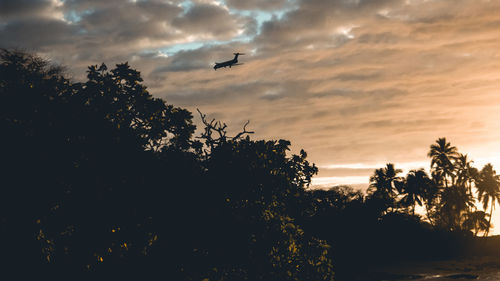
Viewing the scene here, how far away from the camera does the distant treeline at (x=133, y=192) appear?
1559 cm

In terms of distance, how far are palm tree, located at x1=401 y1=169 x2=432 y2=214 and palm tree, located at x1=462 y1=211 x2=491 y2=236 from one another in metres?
8.16

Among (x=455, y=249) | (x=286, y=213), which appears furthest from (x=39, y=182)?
(x=455, y=249)

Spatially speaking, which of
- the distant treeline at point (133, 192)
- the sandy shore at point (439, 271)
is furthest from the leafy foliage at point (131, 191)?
the sandy shore at point (439, 271)

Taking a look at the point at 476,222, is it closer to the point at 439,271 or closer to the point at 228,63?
the point at 439,271

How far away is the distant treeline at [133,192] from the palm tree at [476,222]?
259 feet

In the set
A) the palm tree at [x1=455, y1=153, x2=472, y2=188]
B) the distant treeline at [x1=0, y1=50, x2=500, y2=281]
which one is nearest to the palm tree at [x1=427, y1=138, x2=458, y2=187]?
the palm tree at [x1=455, y1=153, x2=472, y2=188]

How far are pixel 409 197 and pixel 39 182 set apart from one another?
277ft

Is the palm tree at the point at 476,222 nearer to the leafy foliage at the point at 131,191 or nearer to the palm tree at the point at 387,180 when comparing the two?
the palm tree at the point at 387,180

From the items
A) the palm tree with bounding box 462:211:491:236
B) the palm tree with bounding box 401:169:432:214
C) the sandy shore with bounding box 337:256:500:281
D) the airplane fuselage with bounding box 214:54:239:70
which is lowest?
the sandy shore with bounding box 337:256:500:281

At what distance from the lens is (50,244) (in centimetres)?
1475

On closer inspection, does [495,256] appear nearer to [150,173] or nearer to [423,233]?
[423,233]

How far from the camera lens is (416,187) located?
9100cm

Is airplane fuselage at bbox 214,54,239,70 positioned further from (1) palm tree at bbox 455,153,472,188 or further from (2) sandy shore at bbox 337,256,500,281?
(1) palm tree at bbox 455,153,472,188

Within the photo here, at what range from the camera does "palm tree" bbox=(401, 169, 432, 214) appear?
9106cm
